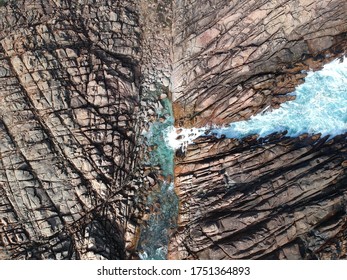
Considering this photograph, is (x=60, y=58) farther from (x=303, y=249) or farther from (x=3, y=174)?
(x=303, y=249)

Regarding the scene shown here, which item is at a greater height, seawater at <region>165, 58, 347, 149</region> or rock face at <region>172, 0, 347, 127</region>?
rock face at <region>172, 0, 347, 127</region>

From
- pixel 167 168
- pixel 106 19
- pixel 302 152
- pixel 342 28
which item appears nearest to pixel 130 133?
pixel 167 168

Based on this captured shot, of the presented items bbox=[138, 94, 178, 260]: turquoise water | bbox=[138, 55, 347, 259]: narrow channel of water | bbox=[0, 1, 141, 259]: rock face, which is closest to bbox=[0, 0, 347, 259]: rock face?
bbox=[0, 1, 141, 259]: rock face

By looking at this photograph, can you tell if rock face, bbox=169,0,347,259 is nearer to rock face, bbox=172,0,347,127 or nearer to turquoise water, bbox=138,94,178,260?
rock face, bbox=172,0,347,127

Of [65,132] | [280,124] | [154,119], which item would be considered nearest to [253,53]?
[280,124]

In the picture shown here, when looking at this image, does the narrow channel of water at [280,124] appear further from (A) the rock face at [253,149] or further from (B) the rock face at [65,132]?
(B) the rock face at [65,132]

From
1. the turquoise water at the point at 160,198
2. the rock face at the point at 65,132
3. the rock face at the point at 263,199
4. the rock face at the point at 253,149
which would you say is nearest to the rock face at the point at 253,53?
the rock face at the point at 253,149

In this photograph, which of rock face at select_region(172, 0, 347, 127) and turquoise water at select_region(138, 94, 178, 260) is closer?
turquoise water at select_region(138, 94, 178, 260)
